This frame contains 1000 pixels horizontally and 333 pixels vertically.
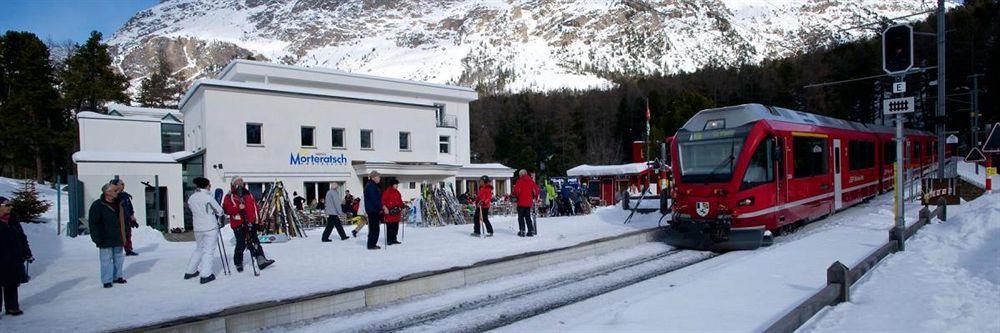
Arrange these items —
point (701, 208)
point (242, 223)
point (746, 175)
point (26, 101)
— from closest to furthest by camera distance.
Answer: point (242, 223) → point (746, 175) → point (701, 208) → point (26, 101)

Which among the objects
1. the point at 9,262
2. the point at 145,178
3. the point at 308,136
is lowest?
the point at 9,262

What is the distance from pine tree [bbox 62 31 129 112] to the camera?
152 ft

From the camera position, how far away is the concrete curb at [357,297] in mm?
6719

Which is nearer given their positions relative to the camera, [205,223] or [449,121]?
[205,223]

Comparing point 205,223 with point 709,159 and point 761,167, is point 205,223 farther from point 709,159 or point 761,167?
point 761,167

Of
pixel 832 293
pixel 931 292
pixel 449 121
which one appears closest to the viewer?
pixel 832 293

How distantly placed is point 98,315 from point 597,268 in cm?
750

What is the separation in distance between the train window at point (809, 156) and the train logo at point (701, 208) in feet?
8.18

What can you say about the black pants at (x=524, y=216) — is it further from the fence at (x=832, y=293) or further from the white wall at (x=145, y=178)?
the white wall at (x=145, y=178)

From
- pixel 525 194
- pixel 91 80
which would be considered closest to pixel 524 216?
pixel 525 194

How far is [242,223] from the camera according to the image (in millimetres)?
10148

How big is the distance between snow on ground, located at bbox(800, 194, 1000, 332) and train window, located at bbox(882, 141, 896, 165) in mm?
11130

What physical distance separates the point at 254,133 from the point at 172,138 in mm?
6273

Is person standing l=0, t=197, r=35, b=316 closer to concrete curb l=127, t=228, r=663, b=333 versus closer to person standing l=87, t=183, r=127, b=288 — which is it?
person standing l=87, t=183, r=127, b=288
